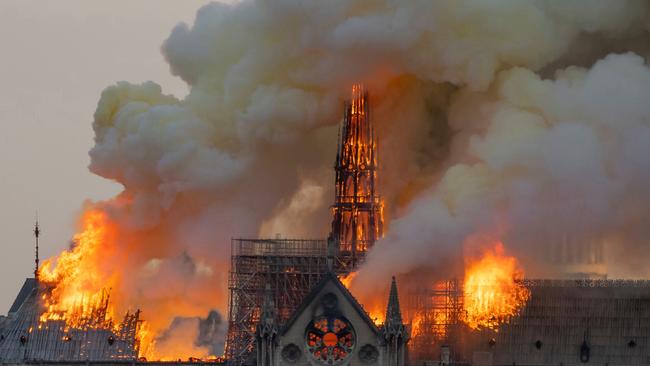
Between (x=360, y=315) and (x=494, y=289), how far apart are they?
37.4 ft

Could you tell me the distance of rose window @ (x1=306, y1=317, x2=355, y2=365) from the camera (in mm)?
170750

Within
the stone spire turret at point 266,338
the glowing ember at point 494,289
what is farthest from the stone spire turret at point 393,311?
→ the glowing ember at point 494,289

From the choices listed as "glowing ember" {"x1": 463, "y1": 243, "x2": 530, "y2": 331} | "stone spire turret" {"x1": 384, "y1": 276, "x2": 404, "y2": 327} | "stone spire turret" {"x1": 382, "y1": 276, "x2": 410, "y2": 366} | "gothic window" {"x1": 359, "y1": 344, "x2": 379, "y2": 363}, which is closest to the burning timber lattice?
"gothic window" {"x1": 359, "y1": 344, "x2": 379, "y2": 363}

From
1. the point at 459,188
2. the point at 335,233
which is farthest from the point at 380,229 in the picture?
the point at 459,188

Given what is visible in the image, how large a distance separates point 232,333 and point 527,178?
72.7 ft

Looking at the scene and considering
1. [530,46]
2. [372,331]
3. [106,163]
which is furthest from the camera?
[106,163]

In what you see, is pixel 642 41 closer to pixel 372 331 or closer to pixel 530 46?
pixel 530 46

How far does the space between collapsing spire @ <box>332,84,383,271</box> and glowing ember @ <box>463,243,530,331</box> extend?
1509 cm

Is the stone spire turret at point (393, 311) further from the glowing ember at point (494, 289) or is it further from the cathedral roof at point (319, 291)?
the glowing ember at point (494, 289)

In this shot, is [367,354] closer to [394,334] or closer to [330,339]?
[394,334]

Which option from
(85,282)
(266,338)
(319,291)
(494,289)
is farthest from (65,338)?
(494,289)

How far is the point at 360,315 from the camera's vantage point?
170375 mm

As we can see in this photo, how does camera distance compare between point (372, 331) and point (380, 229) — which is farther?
point (380, 229)

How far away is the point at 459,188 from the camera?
591ft
